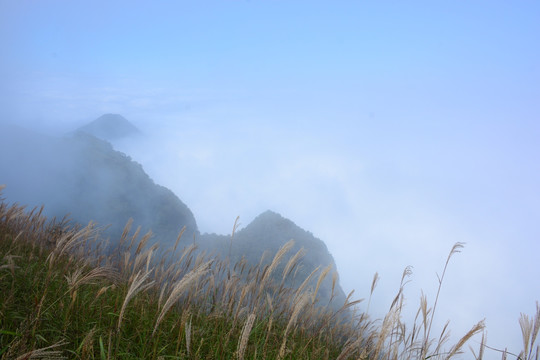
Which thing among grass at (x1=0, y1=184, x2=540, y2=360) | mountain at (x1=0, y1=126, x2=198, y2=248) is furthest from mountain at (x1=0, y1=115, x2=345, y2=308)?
grass at (x1=0, y1=184, x2=540, y2=360)

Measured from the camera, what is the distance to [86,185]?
118 ft

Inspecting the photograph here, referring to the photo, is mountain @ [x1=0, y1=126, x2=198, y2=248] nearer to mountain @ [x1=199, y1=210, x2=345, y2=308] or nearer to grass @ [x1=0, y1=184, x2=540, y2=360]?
mountain @ [x1=199, y1=210, x2=345, y2=308]

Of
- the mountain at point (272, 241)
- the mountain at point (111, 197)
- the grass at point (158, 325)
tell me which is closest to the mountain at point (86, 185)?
the mountain at point (111, 197)

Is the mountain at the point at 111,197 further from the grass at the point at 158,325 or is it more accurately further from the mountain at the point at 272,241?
the grass at the point at 158,325

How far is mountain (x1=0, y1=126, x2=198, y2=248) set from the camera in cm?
3347

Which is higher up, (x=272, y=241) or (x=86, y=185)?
(x=86, y=185)

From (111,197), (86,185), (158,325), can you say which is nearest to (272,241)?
(111,197)

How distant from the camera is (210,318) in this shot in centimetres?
354

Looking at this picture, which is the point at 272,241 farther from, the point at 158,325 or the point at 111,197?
the point at 158,325

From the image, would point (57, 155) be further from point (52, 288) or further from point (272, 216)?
point (52, 288)

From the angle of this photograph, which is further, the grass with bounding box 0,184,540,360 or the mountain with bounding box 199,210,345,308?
the mountain with bounding box 199,210,345,308

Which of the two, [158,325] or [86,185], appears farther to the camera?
[86,185]

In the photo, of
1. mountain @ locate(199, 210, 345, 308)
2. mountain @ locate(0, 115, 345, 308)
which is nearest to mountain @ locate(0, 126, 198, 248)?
mountain @ locate(0, 115, 345, 308)

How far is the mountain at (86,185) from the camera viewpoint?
33469 millimetres
